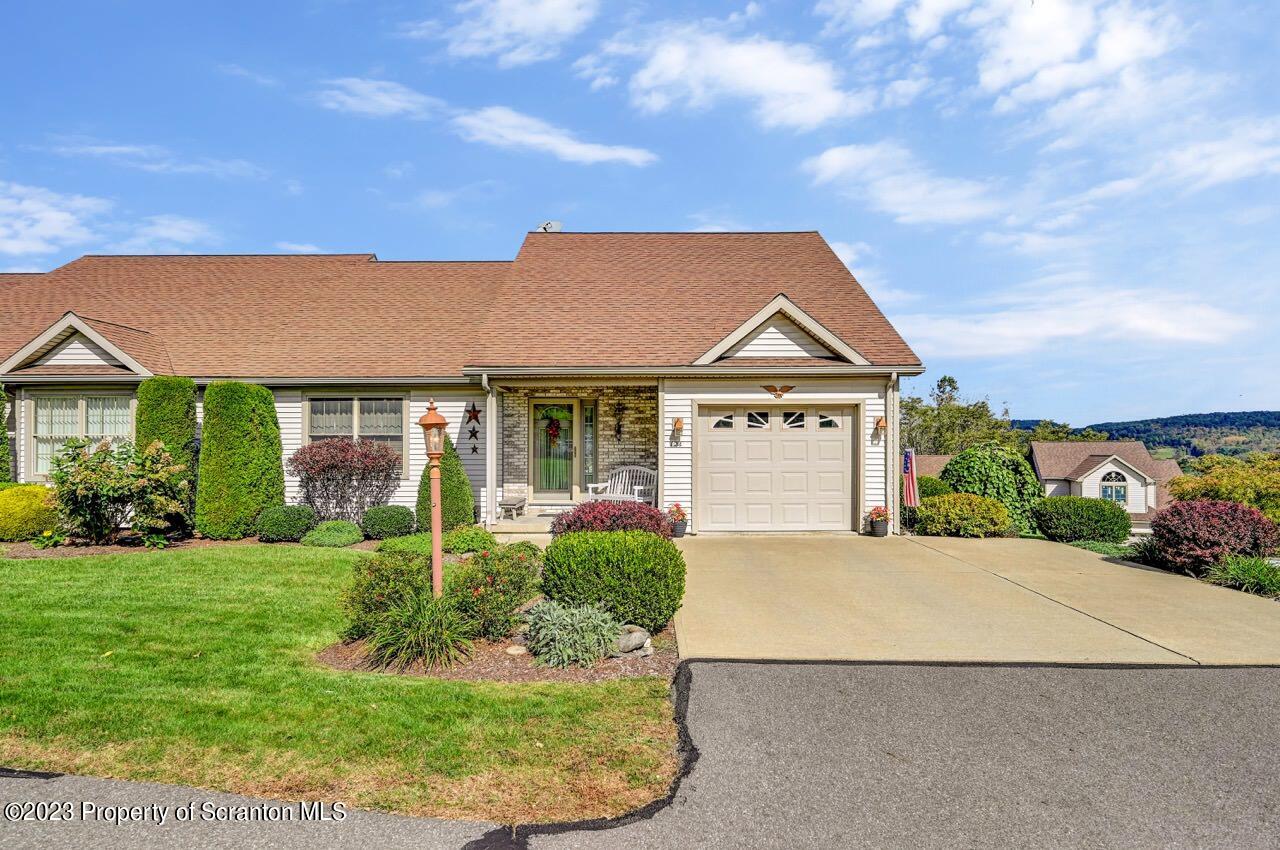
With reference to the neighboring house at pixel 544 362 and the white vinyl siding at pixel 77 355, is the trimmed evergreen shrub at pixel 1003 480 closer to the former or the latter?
the neighboring house at pixel 544 362

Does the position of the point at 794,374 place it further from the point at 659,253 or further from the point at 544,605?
the point at 544,605

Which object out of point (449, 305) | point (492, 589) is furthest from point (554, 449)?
point (492, 589)

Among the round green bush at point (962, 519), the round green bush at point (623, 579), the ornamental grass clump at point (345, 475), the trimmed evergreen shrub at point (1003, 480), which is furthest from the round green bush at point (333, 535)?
the trimmed evergreen shrub at point (1003, 480)

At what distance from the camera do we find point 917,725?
452 centimetres

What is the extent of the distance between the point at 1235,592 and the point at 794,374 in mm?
6834

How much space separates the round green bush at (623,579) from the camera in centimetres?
643

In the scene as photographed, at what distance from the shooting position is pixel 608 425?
15.2m

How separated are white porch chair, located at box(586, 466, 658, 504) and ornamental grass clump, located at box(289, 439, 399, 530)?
4.11 metres

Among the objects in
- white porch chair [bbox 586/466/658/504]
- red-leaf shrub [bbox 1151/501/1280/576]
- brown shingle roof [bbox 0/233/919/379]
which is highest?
brown shingle roof [bbox 0/233/919/379]

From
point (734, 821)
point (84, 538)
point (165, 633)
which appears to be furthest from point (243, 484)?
point (734, 821)

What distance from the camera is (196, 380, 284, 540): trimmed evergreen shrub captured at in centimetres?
1208

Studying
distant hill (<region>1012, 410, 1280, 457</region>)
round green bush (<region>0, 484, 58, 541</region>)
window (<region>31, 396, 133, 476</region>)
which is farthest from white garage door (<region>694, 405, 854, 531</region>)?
distant hill (<region>1012, 410, 1280, 457</region>)

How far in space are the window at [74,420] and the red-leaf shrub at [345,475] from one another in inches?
134

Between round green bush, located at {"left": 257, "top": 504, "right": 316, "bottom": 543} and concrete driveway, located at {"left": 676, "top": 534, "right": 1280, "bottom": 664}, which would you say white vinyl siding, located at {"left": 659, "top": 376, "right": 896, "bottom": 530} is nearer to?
concrete driveway, located at {"left": 676, "top": 534, "right": 1280, "bottom": 664}
